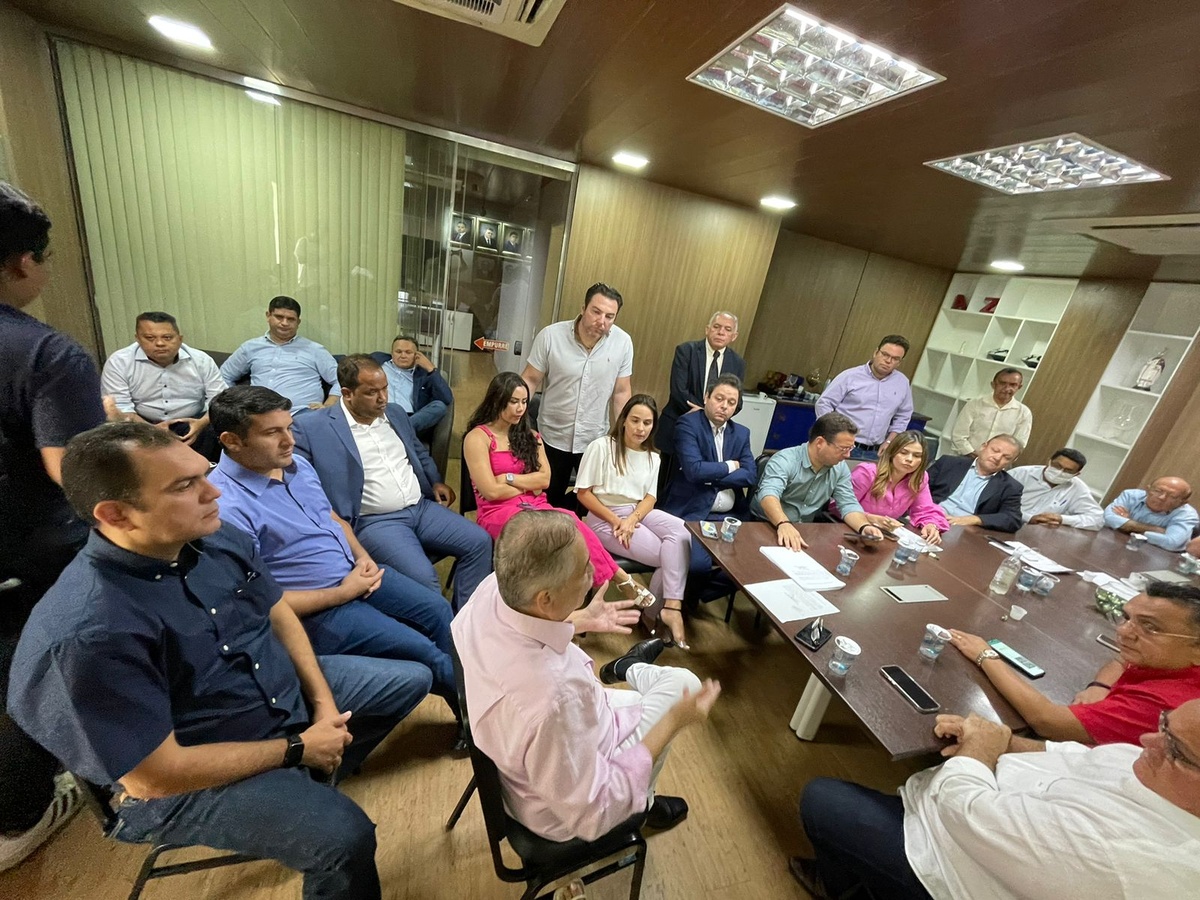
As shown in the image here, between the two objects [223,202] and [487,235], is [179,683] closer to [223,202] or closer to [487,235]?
[223,202]

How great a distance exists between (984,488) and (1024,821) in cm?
259

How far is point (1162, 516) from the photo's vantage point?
3.26m

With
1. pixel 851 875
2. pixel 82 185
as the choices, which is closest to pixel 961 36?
pixel 851 875

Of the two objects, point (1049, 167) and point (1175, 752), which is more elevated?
point (1049, 167)

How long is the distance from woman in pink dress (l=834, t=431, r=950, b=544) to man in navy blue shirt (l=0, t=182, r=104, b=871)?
324cm

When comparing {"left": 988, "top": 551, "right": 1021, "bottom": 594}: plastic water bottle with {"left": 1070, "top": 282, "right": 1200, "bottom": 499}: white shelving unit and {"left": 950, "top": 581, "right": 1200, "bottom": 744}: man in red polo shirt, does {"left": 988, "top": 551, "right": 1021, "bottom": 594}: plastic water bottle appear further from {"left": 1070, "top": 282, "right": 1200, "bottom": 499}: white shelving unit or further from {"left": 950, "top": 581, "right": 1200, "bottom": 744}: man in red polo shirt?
{"left": 1070, "top": 282, "right": 1200, "bottom": 499}: white shelving unit

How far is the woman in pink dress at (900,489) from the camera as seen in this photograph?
2.52 m

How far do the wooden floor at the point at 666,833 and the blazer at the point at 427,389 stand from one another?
2.05m

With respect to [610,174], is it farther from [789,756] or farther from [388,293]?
[789,756]

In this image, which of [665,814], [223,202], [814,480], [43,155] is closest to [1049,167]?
[814,480]

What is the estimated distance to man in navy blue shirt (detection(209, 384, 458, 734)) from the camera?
58.6 inches

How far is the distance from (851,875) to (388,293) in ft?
13.7

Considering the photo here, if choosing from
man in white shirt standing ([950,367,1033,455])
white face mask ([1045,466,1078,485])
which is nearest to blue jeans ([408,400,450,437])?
white face mask ([1045,466,1078,485])

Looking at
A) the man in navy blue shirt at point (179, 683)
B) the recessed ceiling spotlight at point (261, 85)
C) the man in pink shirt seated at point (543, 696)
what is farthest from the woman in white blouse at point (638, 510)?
the recessed ceiling spotlight at point (261, 85)
